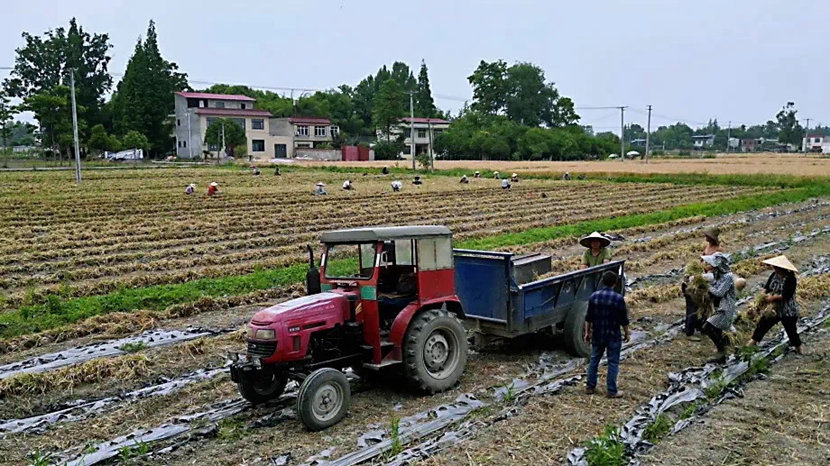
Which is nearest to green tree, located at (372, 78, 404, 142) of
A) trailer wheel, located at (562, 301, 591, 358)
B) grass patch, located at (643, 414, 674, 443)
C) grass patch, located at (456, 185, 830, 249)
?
grass patch, located at (456, 185, 830, 249)

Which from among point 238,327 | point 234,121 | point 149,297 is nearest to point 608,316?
point 238,327

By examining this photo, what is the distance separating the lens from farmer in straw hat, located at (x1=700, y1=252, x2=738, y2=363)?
8.80 meters

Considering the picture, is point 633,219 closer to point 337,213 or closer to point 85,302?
point 337,213

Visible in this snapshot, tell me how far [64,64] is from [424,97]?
53.4 metres

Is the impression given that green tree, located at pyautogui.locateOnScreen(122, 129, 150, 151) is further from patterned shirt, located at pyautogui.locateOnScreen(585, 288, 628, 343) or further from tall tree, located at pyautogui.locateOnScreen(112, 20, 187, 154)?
patterned shirt, located at pyautogui.locateOnScreen(585, 288, 628, 343)

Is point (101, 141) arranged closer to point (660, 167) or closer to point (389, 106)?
point (389, 106)

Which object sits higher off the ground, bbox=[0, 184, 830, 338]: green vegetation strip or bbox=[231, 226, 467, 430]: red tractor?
bbox=[231, 226, 467, 430]: red tractor

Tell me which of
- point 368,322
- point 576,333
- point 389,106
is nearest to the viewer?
point 368,322

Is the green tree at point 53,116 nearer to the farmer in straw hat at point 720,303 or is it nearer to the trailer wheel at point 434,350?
the trailer wheel at point 434,350

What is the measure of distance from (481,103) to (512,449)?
12157cm

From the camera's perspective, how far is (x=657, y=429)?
6.57 m

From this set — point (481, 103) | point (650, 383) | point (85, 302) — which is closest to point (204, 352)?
point (85, 302)

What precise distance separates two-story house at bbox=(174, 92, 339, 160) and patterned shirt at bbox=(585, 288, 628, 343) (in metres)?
76.7

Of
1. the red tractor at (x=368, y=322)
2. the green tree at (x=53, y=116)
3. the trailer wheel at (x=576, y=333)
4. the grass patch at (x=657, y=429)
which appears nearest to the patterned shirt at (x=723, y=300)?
the trailer wheel at (x=576, y=333)
